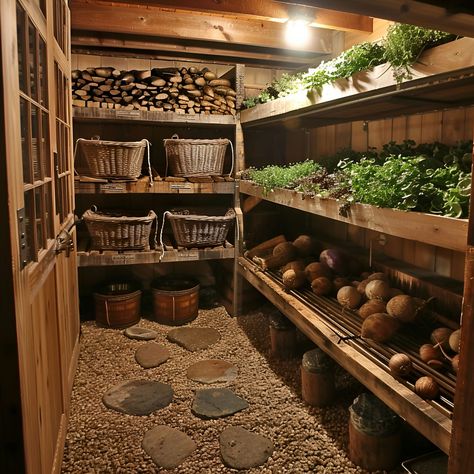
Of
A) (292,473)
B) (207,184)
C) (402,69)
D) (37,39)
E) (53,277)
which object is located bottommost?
(292,473)

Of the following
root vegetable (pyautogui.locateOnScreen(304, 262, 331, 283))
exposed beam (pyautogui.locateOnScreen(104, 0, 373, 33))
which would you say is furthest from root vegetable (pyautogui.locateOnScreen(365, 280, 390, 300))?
exposed beam (pyautogui.locateOnScreen(104, 0, 373, 33))

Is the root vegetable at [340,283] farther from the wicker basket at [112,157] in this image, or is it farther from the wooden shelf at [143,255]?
the wicker basket at [112,157]

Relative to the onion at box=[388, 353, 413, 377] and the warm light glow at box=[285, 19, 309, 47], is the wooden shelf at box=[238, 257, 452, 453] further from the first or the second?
the warm light glow at box=[285, 19, 309, 47]

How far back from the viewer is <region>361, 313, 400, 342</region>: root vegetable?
2504 mm

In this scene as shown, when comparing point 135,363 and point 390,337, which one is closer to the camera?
point 390,337

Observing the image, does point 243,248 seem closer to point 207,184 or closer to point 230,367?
point 207,184

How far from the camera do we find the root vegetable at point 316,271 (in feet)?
11.5

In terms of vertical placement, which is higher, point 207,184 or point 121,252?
point 207,184

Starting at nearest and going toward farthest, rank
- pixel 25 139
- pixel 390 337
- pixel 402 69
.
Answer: pixel 25 139 < pixel 402 69 < pixel 390 337

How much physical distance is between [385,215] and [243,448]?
1.52 meters

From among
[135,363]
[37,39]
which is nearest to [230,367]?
[135,363]

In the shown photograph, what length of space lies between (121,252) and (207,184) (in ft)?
3.42

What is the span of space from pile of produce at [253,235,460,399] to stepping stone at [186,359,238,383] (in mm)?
777

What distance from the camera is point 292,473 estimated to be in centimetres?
237
